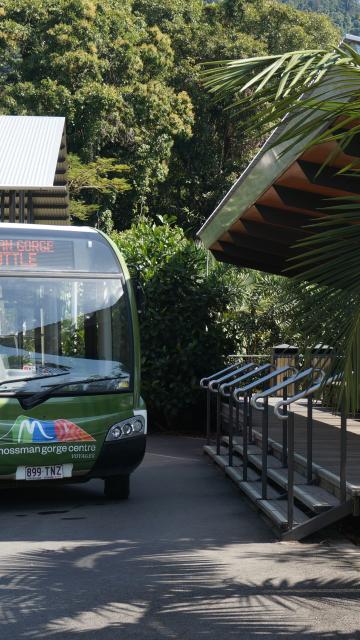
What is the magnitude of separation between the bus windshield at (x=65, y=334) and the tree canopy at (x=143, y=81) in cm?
2701

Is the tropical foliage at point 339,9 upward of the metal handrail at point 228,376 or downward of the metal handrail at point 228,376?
upward

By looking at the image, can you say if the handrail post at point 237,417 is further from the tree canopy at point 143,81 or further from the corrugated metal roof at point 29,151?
the tree canopy at point 143,81

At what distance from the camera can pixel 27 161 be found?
21.2 meters

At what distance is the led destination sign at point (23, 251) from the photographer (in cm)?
1107

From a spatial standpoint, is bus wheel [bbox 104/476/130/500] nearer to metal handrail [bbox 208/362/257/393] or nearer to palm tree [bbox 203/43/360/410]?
metal handrail [bbox 208/362/257/393]

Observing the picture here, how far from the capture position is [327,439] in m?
12.4

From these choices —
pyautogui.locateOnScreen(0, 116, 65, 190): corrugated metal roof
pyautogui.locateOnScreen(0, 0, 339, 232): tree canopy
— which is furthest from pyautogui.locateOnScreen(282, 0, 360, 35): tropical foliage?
pyautogui.locateOnScreen(0, 116, 65, 190): corrugated metal roof

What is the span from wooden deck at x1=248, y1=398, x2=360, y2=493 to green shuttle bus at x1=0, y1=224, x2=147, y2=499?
184cm

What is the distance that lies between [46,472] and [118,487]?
85 cm

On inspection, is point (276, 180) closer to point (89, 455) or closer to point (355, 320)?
point (89, 455)

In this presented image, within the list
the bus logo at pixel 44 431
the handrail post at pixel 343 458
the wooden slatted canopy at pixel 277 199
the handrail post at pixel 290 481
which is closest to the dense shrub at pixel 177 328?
the wooden slatted canopy at pixel 277 199

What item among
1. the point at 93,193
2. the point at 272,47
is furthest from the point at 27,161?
the point at 272,47

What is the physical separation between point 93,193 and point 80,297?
29.5m

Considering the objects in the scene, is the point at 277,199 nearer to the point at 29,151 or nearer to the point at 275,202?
the point at 275,202
